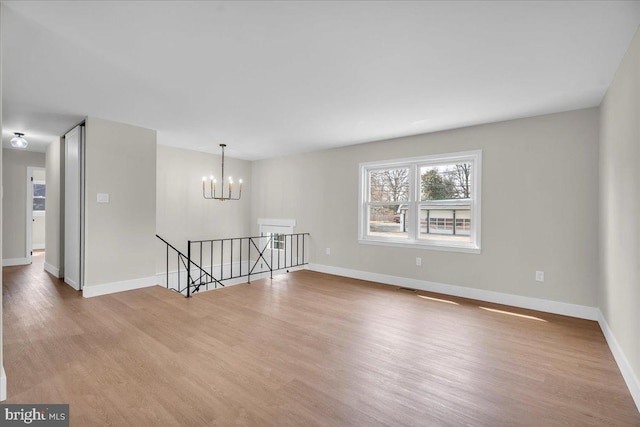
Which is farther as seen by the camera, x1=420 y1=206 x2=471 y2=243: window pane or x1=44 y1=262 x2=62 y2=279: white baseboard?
x1=44 y1=262 x2=62 y2=279: white baseboard

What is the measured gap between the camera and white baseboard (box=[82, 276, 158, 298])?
4.12 m

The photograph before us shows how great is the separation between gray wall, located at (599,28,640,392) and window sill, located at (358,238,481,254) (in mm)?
1399

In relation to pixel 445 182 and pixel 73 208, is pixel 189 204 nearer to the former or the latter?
pixel 73 208

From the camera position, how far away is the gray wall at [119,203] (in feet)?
13.6

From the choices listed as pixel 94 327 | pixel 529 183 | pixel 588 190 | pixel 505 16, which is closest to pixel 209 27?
pixel 505 16

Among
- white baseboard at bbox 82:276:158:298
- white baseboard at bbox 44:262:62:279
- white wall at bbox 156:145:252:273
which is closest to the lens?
white baseboard at bbox 82:276:158:298

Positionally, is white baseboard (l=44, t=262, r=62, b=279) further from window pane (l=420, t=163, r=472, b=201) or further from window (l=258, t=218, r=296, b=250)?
window pane (l=420, t=163, r=472, b=201)

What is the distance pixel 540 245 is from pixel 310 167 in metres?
4.14

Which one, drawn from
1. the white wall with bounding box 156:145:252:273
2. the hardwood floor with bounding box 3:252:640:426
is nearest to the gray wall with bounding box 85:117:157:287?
the hardwood floor with bounding box 3:252:640:426

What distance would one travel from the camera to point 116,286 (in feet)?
14.4

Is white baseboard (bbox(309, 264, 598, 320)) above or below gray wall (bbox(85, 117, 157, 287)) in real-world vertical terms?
below

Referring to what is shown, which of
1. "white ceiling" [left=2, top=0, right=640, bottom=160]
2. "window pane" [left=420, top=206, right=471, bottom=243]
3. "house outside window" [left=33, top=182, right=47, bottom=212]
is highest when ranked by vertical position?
"white ceiling" [left=2, top=0, right=640, bottom=160]

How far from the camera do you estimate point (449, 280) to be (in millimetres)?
4520

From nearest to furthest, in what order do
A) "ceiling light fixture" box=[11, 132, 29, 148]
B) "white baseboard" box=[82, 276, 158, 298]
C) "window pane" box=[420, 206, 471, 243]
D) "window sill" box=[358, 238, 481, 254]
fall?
"white baseboard" box=[82, 276, 158, 298]
"window sill" box=[358, 238, 481, 254]
"window pane" box=[420, 206, 471, 243]
"ceiling light fixture" box=[11, 132, 29, 148]
